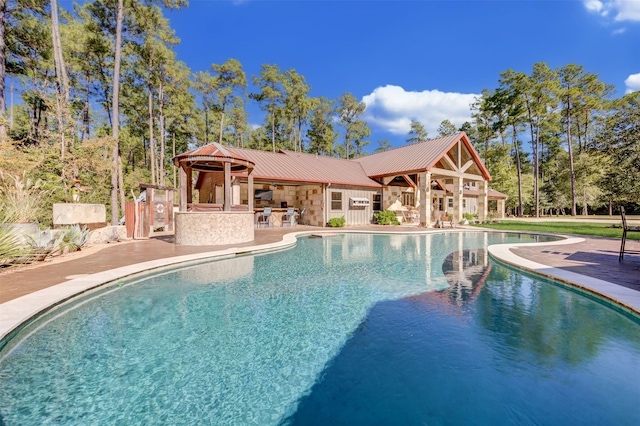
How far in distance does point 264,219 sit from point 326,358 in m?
14.6

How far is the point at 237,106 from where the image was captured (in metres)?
33.4

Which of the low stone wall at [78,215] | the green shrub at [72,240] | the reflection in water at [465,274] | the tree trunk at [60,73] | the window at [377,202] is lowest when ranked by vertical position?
the reflection in water at [465,274]

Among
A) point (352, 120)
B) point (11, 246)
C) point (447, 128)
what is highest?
point (352, 120)

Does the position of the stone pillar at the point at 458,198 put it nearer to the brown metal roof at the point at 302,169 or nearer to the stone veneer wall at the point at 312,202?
the brown metal roof at the point at 302,169

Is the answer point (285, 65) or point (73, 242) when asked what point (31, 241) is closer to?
point (73, 242)

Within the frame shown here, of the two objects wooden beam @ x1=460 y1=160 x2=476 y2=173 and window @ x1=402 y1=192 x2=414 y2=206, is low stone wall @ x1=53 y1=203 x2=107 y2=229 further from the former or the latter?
wooden beam @ x1=460 y1=160 x2=476 y2=173

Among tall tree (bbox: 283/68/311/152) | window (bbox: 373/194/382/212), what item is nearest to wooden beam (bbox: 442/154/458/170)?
window (bbox: 373/194/382/212)

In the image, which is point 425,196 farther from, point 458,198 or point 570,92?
point 570,92

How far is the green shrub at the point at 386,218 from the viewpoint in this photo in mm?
19656

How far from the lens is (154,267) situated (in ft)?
21.8

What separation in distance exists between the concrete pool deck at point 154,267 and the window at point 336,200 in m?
9.37

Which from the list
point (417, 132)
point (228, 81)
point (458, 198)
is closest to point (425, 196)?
point (458, 198)

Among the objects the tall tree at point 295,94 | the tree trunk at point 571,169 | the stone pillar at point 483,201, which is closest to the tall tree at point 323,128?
the tall tree at point 295,94

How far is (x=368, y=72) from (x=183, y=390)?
30489 mm
